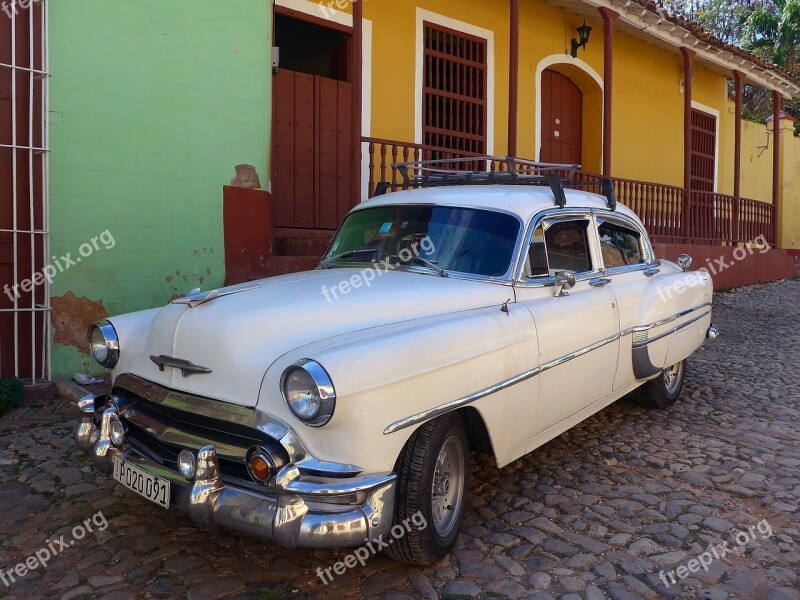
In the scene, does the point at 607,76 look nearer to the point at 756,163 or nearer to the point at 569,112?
the point at 569,112

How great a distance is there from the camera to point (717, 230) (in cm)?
1270

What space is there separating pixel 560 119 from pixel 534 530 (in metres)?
9.33

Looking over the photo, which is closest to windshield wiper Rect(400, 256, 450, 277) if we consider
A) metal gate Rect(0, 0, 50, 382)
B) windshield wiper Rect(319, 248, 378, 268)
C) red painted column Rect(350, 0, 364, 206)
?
windshield wiper Rect(319, 248, 378, 268)

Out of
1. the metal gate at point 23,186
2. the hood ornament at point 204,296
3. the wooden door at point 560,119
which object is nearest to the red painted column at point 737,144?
the wooden door at point 560,119

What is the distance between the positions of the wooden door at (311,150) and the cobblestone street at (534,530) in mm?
3675

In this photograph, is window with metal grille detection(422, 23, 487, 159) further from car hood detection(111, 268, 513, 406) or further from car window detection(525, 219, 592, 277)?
car hood detection(111, 268, 513, 406)

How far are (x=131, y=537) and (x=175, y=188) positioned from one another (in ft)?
11.4

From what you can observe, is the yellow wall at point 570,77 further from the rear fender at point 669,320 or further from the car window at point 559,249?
the car window at point 559,249

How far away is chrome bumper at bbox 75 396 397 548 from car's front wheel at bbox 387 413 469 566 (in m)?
0.17

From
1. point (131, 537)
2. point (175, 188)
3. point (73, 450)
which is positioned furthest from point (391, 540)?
point (175, 188)

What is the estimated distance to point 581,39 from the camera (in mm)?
10922

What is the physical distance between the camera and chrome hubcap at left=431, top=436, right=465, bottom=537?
295 cm

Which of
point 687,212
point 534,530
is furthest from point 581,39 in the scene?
point 534,530

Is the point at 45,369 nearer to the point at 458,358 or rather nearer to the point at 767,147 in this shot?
the point at 458,358
